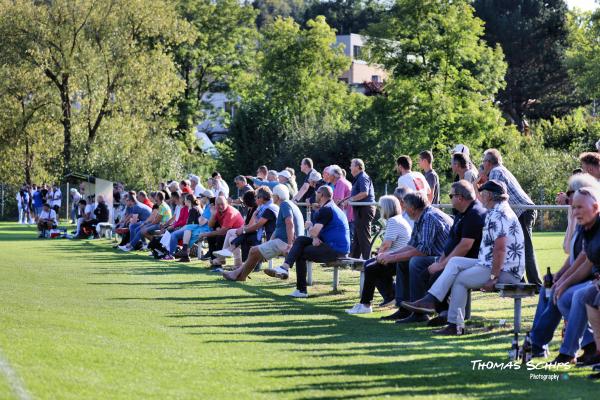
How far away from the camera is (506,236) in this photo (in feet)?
40.1

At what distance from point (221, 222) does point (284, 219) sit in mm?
4669

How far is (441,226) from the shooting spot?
1391cm

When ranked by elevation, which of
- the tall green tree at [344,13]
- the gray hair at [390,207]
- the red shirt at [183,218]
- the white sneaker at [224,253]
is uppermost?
the tall green tree at [344,13]

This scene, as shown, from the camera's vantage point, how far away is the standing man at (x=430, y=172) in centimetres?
1755

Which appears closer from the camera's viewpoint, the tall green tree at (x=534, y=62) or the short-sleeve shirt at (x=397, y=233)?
the short-sleeve shirt at (x=397, y=233)

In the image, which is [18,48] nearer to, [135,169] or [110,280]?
[135,169]

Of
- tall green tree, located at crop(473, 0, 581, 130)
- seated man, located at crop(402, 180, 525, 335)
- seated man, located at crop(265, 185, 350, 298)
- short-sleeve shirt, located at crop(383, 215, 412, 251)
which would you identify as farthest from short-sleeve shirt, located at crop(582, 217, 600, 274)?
tall green tree, located at crop(473, 0, 581, 130)

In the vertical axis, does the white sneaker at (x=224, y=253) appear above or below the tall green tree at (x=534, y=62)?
below

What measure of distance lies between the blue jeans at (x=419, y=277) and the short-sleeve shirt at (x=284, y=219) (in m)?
5.22

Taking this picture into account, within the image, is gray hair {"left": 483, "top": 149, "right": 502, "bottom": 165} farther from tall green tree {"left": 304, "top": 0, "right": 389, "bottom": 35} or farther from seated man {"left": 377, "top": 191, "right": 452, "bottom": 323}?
tall green tree {"left": 304, "top": 0, "right": 389, "bottom": 35}

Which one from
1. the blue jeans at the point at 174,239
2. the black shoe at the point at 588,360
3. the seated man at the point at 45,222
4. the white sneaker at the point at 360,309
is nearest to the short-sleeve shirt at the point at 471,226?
the white sneaker at the point at 360,309

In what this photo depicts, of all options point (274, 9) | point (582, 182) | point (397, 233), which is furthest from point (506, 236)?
point (274, 9)

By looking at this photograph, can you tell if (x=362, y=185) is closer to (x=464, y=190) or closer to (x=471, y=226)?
(x=464, y=190)

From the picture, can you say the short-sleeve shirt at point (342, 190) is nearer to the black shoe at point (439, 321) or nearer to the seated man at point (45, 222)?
the black shoe at point (439, 321)
